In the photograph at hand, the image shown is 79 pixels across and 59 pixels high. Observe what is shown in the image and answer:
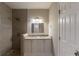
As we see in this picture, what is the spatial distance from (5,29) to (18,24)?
0.29m

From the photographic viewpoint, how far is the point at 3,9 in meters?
2.38

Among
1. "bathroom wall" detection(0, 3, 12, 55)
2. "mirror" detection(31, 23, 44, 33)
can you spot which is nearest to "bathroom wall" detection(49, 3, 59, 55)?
"mirror" detection(31, 23, 44, 33)

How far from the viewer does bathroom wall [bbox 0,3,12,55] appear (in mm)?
2389

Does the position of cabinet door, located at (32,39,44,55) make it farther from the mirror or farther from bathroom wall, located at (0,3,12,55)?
bathroom wall, located at (0,3,12,55)

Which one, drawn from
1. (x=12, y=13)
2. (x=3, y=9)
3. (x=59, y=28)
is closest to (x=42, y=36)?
(x=59, y=28)

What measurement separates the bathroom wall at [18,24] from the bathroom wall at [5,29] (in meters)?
0.08

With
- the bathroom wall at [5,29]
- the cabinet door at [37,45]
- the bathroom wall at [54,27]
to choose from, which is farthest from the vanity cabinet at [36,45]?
the bathroom wall at [5,29]

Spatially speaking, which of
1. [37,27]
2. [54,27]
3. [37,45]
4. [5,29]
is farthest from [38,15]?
[5,29]

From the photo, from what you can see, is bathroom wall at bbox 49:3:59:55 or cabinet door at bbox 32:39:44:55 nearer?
cabinet door at bbox 32:39:44:55

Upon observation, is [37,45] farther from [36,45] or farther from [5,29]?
[5,29]

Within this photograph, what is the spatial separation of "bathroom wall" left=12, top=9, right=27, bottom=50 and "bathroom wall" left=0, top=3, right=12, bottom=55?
0.27ft

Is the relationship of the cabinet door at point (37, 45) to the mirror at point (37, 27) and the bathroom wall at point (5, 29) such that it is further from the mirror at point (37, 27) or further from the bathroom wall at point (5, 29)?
the bathroom wall at point (5, 29)

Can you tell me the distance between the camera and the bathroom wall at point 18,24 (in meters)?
2.38

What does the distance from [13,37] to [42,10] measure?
0.83m
